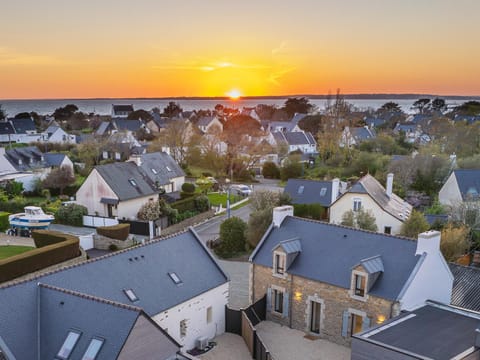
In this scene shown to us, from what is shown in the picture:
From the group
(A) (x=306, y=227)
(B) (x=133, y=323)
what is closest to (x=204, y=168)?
(A) (x=306, y=227)

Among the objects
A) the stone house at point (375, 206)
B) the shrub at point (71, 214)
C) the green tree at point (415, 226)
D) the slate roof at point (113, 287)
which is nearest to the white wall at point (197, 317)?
the slate roof at point (113, 287)

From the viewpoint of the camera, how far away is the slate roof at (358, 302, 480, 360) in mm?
15578

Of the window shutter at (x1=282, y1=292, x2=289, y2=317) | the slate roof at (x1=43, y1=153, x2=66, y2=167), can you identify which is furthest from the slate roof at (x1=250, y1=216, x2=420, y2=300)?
the slate roof at (x1=43, y1=153, x2=66, y2=167)

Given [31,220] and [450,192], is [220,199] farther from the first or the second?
[450,192]

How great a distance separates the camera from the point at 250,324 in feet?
67.2

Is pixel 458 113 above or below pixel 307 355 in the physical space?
above

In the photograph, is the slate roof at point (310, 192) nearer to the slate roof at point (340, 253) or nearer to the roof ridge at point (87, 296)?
the slate roof at point (340, 253)

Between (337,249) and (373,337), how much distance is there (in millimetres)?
6591

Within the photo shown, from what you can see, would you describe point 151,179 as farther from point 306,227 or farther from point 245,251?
point 306,227

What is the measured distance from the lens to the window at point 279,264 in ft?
Answer: 75.6

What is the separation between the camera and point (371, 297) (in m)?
19.8

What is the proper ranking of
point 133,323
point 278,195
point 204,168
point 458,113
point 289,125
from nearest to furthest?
point 133,323, point 278,195, point 204,168, point 289,125, point 458,113

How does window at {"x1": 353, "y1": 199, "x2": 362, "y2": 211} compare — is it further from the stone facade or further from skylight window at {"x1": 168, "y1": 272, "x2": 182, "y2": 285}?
skylight window at {"x1": 168, "y1": 272, "x2": 182, "y2": 285}

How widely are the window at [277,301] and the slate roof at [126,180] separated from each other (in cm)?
2076
